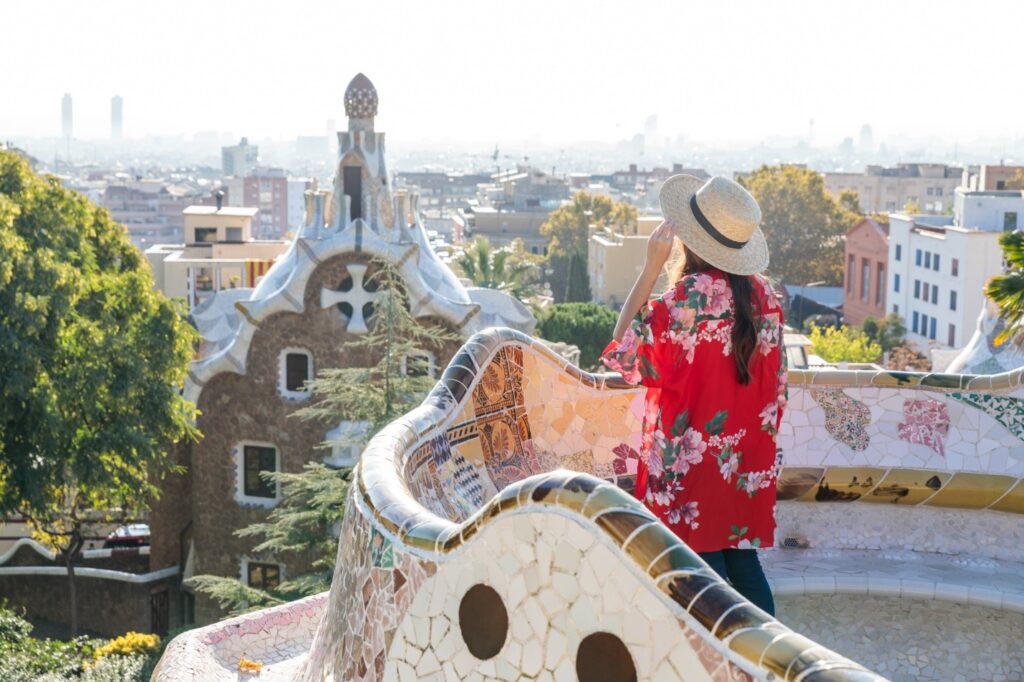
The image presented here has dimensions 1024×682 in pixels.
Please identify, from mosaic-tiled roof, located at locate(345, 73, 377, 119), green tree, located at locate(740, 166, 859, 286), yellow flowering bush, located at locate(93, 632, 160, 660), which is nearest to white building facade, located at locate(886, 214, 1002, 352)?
green tree, located at locate(740, 166, 859, 286)

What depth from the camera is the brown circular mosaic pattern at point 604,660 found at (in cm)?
342

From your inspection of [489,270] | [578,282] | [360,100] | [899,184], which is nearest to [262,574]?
[360,100]

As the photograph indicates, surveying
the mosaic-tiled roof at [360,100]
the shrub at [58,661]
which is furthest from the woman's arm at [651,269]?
the mosaic-tiled roof at [360,100]

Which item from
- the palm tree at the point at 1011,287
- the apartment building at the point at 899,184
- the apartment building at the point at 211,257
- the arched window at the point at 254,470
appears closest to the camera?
the palm tree at the point at 1011,287

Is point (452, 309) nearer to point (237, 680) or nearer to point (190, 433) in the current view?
point (190, 433)

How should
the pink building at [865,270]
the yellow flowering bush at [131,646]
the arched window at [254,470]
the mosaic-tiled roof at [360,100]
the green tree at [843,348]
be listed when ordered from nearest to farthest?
the yellow flowering bush at [131,646] → the arched window at [254,470] → the mosaic-tiled roof at [360,100] → the green tree at [843,348] → the pink building at [865,270]

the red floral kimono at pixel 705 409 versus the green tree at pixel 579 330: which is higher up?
the red floral kimono at pixel 705 409

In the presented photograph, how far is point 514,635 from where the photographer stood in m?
3.71

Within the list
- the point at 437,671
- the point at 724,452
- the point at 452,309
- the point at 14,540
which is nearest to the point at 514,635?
the point at 437,671

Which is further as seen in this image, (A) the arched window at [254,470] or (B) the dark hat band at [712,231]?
(A) the arched window at [254,470]

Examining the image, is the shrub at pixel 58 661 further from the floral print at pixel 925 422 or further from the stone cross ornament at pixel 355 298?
the stone cross ornament at pixel 355 298

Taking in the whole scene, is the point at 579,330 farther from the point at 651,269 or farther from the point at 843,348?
the point at 651,269

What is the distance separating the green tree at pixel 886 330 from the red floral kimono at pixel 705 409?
1901 inches

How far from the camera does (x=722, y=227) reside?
482cm
